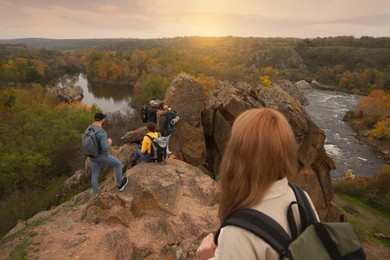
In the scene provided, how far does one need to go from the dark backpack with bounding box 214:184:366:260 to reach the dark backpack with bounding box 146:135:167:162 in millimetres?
8478

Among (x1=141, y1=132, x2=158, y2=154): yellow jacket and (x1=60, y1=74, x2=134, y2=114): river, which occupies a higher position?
(x1=141, y1=132, x2=158, y2=154): yellow jacket

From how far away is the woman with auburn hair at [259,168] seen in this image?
193cm

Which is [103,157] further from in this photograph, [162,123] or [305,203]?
[305,203]

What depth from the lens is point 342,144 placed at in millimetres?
44500

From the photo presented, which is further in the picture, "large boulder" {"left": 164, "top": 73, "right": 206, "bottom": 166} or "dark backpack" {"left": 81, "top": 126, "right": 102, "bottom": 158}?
"large boulder" {"left": 164, "top": 73, "right": 206, "bottom": 166}

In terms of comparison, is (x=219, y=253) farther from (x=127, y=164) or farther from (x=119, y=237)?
(x=127, y=164)

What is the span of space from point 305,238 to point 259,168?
492 mm

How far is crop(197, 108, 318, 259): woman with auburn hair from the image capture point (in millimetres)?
1929

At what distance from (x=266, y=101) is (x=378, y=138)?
41201 mm

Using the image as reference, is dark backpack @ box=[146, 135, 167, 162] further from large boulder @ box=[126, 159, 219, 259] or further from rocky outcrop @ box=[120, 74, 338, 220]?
rocky outcrop @ box=[120, 74, 338, 220]

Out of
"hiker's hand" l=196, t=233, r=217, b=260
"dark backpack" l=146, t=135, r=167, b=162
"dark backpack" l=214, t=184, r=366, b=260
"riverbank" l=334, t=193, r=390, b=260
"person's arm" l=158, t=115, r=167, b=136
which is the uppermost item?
"dark backpack" l=214, t=184, r=366, b=260

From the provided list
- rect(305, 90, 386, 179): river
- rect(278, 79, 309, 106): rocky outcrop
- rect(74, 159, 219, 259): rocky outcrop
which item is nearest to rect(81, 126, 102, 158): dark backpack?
rect(74, 159, 219, 259): rocky outcrop

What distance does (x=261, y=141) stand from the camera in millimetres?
1950

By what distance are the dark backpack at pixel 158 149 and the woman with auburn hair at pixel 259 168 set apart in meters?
8.27
